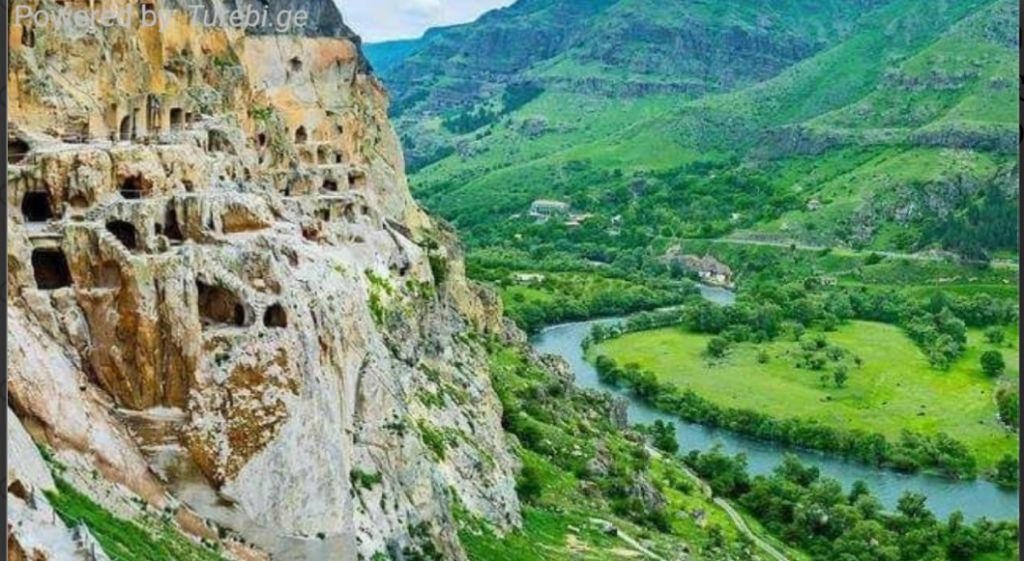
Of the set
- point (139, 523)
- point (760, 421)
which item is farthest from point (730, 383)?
point (139, 523)

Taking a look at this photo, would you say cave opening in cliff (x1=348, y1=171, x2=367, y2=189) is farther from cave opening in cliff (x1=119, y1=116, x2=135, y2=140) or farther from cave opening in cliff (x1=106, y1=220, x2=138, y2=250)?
cave opening in cliff (x1=106, y1=220, x2=138, y2=250)

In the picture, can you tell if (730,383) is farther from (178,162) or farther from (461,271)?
(178,162)

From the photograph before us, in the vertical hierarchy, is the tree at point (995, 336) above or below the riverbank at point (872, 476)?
above

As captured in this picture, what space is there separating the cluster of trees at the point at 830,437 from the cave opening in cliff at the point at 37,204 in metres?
66.3

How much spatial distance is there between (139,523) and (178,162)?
33.5 ft

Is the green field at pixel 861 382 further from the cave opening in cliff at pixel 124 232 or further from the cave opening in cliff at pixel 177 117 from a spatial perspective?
the cave opening in cliff at pixel 124 232

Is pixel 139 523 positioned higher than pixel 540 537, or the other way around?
pixel 139 523

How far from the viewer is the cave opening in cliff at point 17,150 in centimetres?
2773

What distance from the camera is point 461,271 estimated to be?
68.8 meters

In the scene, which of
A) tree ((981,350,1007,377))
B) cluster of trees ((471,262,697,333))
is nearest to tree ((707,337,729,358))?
cluster of trees ((471,262,697,333))

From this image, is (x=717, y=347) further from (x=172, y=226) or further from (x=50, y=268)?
(x=50, y=268)

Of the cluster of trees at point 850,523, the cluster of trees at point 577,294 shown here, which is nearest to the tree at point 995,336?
the cluster of trees at point 577,294

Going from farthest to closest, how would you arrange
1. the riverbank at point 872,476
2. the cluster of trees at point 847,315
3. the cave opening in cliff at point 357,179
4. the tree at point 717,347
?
1. the cluster of trees at point 847,315
2. the tree at point 717,347
3. the riverbank at point 872,476
4. the cave opening in cliff at point 357,179

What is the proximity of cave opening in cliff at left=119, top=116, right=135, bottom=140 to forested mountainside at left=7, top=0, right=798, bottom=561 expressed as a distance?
9 centimetres
